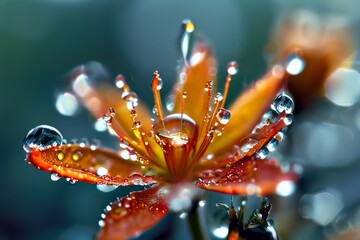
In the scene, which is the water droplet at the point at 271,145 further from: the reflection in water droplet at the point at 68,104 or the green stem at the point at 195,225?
the reflection in water droplet at the point at 68,104

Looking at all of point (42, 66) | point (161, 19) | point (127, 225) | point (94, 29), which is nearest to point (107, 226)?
point (127, 225)

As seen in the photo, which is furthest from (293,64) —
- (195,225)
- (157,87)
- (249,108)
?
(195,225)

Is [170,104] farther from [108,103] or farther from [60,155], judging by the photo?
[60,155]

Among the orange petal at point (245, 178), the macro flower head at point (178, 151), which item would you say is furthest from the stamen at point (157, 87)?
the orange petal at point (245, 178)

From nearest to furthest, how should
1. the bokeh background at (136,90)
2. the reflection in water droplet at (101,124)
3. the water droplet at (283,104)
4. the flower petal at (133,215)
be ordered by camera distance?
the flower petal at (133,215)
the water droplet at (283,104)
the reflection in water droplet at (101,124)
the bokeh background at (136,90)

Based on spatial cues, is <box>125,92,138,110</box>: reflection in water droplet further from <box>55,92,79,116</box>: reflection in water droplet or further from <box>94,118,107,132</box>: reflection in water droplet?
<box>55,92,79,116</box>: reflection in water droplet

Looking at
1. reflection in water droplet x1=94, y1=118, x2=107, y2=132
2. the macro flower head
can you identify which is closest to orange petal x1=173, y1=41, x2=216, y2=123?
the macro flower head
